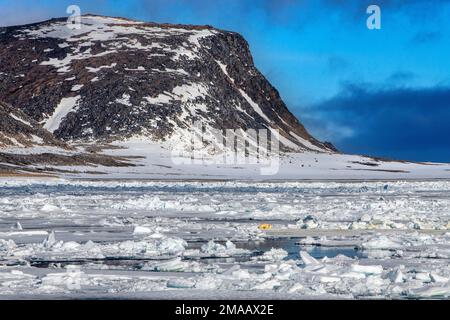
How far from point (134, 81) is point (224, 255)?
13146 cm

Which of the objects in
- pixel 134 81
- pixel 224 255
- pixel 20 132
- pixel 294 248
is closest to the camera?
pixel 224 255

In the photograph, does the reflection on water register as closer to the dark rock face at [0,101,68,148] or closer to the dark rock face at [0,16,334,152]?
the dark rock face at [0,101,68,148]

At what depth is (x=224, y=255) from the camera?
1717 cm

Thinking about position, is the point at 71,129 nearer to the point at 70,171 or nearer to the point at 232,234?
the point at 70,171

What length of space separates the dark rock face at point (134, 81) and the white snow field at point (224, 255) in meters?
106

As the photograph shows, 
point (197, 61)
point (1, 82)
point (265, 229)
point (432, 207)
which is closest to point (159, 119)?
point (197, 61)

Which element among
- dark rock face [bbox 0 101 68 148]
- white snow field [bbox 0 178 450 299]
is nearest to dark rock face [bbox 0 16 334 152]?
dark rock face [bbox 0 101 68 148]

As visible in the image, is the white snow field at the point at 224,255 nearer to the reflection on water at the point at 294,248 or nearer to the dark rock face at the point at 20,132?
the reflection on water at the point at 294,248

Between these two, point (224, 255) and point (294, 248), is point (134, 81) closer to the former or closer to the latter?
point (294, 248)

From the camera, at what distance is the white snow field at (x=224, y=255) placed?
12.4 meters

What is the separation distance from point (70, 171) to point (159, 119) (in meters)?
44.6

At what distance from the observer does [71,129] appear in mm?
137625

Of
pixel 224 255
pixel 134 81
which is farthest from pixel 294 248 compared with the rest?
pixel 134 81
